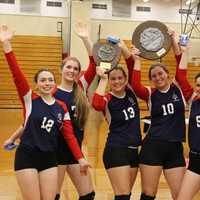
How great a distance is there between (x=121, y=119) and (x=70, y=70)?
639 millimetres

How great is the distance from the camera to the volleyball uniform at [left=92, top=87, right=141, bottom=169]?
3.27 m

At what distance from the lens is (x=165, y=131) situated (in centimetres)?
331

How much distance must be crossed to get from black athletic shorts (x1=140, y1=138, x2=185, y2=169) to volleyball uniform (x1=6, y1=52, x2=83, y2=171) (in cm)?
81

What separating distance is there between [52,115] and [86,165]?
539 mm

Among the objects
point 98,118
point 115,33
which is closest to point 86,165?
point 98,118

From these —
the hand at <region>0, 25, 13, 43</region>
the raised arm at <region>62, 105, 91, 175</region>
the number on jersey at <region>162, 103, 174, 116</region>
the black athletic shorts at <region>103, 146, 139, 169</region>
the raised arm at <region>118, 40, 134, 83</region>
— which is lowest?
the black athletic shorts at <region>103, 146, 139, 169</region>

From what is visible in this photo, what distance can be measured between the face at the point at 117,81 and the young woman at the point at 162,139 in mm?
108

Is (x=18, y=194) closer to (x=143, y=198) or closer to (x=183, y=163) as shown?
(x=143, y=198)

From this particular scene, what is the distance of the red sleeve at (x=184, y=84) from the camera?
341 centimetres

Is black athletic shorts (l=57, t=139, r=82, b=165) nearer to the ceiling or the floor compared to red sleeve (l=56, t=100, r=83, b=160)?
nearer to the floor

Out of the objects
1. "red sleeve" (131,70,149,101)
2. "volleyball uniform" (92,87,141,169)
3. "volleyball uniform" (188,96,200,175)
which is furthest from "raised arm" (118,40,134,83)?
"volleyball uniform" (188,96,200,175)

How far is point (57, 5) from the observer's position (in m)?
15.0

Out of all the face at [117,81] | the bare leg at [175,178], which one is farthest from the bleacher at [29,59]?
the bare leg at [175,178]

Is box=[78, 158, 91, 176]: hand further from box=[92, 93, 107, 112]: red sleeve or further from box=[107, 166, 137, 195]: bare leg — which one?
box=[92, 93, 107, 112]: red sleeve
